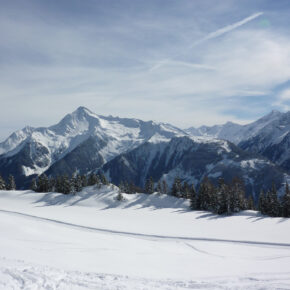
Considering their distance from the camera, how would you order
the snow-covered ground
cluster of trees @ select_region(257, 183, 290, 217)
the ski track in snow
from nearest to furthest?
the ski track in snow
the snow-covered ground
cluster of trees @ select_region(257, 183, 290, 217)

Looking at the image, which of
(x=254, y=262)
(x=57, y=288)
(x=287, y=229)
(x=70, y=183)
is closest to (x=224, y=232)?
(x=287, y=229)

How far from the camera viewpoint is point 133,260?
24.4 metres

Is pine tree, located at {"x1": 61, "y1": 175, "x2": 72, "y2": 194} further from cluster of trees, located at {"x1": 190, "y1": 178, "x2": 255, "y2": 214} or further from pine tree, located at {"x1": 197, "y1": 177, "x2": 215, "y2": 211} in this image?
pine tree, located at {"x1": 197, "y1": 177, "x2": 215, "y2": 211}

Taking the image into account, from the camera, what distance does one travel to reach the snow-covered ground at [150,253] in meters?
18.1

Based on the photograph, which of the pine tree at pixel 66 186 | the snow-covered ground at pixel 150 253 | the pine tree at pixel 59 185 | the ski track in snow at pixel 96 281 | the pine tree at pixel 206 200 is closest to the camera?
the ski track in snow at pixel 96 281

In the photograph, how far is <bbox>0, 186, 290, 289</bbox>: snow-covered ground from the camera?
59.5 feet

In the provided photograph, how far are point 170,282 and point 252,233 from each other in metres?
27.3

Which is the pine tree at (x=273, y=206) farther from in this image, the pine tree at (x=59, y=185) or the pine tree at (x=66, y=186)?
the pine tree at (x=59, y=185)

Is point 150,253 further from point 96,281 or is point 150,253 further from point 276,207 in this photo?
point 276,207

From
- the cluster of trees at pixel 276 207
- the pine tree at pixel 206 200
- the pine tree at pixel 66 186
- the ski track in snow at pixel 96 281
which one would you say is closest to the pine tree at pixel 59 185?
the pine tree at pixel 66 186

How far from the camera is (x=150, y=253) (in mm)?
27703

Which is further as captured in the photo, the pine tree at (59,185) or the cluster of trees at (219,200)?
the pine tree at (59,185)

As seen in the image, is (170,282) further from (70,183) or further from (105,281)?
(70,183)

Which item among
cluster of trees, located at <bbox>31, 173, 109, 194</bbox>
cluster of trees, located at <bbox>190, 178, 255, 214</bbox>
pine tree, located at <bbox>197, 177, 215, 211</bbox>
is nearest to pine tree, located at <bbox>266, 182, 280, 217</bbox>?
cluster of trees, located at <bbox>190, 178, 255, 214</bbox>
